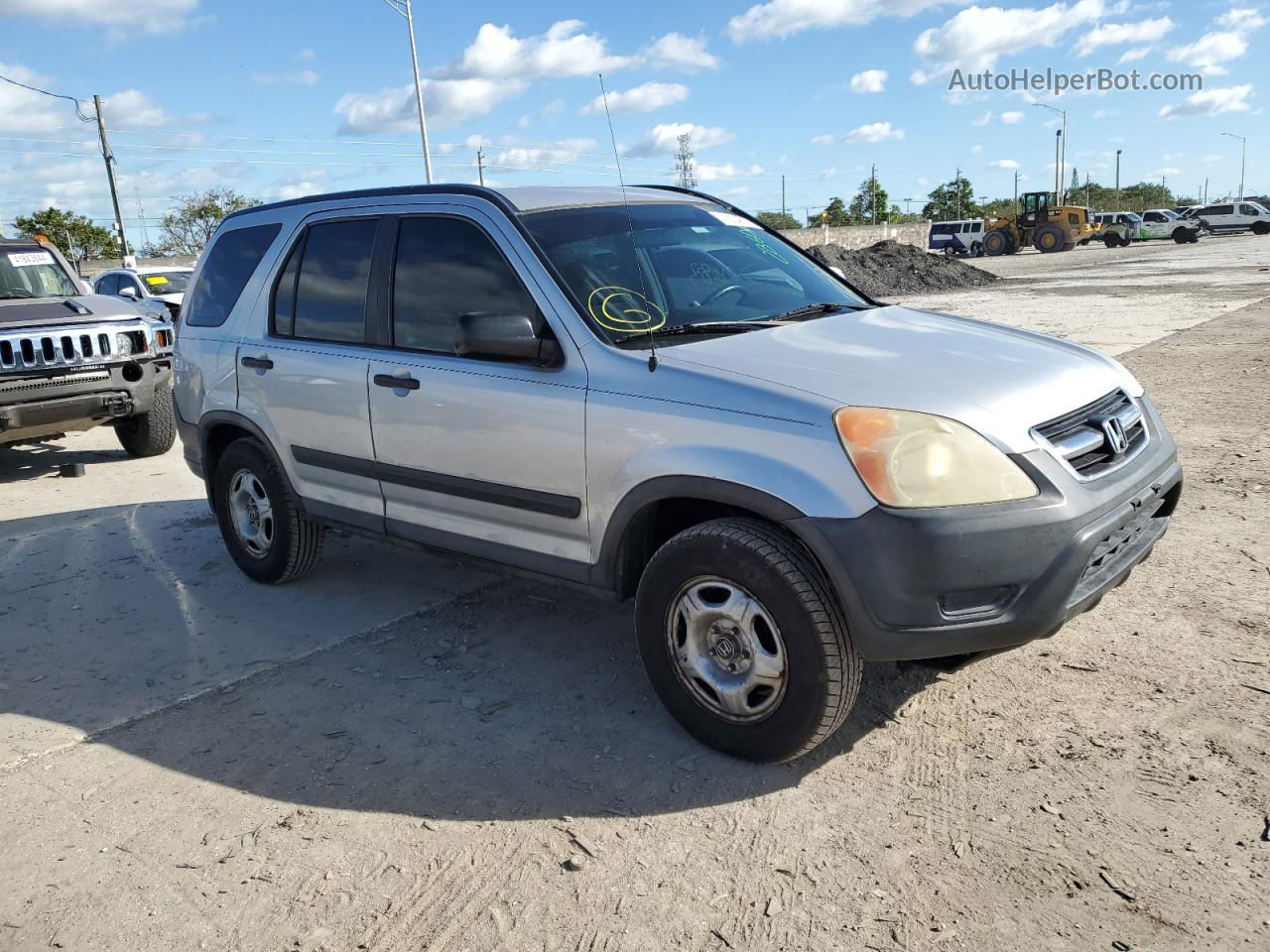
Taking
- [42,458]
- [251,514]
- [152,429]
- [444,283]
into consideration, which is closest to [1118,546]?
[444,283]

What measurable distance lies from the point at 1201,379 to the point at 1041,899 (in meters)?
8.89

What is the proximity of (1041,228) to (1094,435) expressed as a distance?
49.1 m

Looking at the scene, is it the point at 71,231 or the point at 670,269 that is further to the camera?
the point at 71,231

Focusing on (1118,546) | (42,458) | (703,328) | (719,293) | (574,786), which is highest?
(719,293)

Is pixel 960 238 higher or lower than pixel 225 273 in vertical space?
lower

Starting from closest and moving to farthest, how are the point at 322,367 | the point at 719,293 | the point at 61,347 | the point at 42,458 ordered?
the point at 719,293 < the point at 322,367 < the point at 61,347 < the point at 42,458

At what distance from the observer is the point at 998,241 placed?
4869 centimetres

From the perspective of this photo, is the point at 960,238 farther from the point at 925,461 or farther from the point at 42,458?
the point at 925,461

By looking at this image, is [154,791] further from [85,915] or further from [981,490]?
[981,490]

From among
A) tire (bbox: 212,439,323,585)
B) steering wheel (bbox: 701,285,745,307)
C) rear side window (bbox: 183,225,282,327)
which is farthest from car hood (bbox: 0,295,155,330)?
steering wheel (bbox: 701,285,745,307)

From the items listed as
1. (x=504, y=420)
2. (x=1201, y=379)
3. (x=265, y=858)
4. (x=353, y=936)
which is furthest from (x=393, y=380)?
(x=1201, y=379)

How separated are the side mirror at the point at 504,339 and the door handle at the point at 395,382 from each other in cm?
53

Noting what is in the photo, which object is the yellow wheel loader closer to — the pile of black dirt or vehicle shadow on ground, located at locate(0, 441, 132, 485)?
the pile of black dirt

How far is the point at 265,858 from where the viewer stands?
2.98 meters
